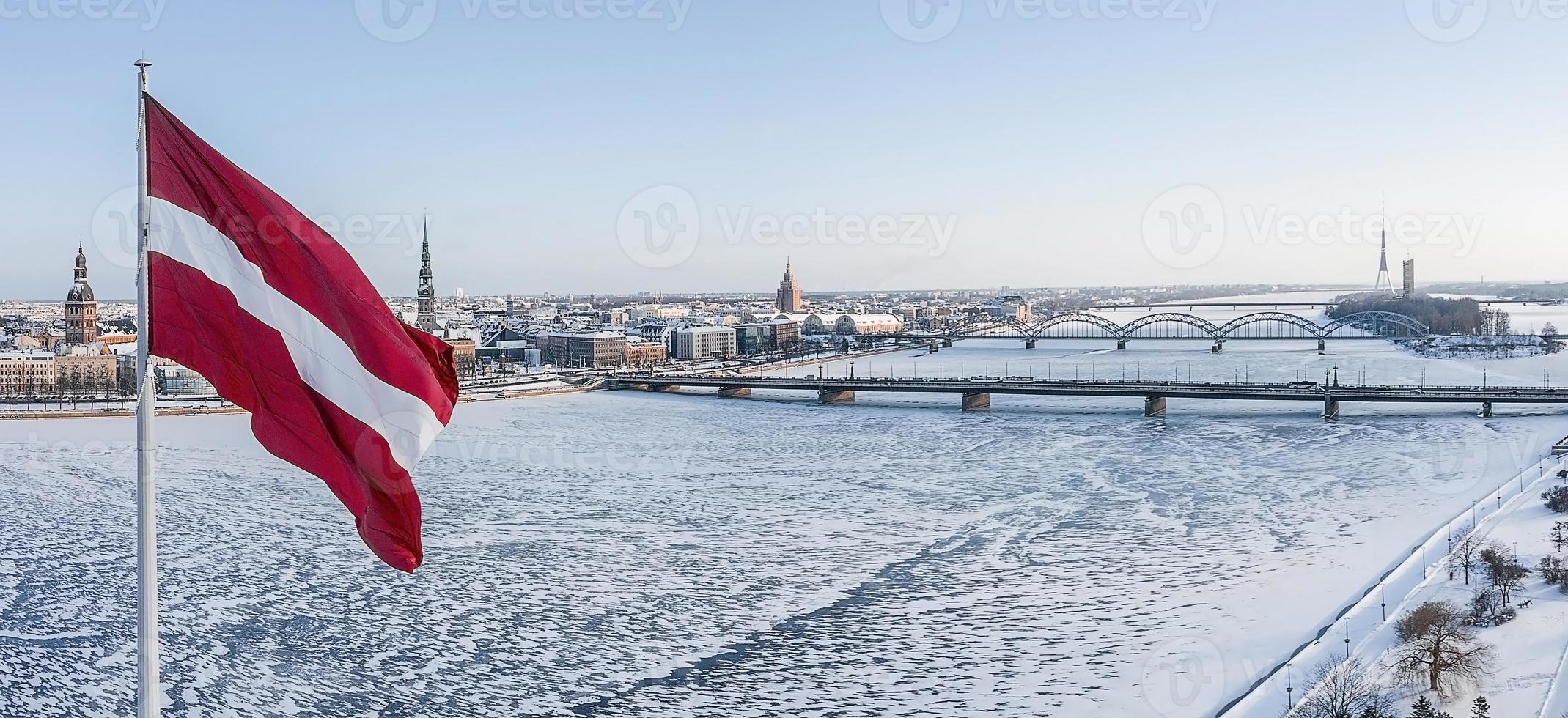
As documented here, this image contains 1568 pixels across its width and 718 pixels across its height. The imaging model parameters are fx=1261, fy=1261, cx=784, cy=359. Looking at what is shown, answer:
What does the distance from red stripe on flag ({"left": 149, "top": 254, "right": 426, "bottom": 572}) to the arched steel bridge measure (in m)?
56.3

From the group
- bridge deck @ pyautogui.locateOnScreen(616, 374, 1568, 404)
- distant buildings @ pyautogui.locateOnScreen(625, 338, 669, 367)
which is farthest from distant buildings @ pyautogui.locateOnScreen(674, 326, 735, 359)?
bridge deck @ pyautogui.locateOnScreen(616, 374, 1568, 404)

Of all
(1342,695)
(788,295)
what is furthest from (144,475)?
(788,295)

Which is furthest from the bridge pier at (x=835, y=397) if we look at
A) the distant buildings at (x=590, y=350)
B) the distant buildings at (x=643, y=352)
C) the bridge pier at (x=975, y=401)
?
the distant buildings at (x=643, y=352)

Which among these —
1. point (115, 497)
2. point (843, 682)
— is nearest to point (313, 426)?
point (843, 682)

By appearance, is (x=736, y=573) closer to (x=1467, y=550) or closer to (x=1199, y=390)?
(x=1467, y=550)

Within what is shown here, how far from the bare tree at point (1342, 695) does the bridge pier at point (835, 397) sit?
2469cm

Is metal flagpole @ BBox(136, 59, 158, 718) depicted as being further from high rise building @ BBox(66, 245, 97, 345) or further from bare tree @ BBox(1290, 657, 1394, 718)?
high rise building @ BBox(66, 245, 97, 345)

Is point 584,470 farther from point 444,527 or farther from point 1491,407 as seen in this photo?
point 1491,407

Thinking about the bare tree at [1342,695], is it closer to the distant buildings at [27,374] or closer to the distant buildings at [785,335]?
the distant buildings at [27,374]

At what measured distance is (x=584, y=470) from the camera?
1864 cm

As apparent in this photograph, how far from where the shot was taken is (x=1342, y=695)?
25.2 ft

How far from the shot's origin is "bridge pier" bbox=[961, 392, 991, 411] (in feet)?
99.9

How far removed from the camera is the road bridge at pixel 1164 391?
26969 mm

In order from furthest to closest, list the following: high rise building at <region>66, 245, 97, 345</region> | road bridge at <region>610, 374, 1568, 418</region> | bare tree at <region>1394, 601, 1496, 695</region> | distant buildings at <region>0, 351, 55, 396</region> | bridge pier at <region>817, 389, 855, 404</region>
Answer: high rise building at <region>66, 245, 97, 345</region>, distant buildings at <region>0, 351, 55, 396</region>, bridge pier at <region>817, 389, 855, 404</region>, road bridge at <region>610, 374, 1568, 418</region>, bare tree at <region>1394, 601, 1496, 695</region>
